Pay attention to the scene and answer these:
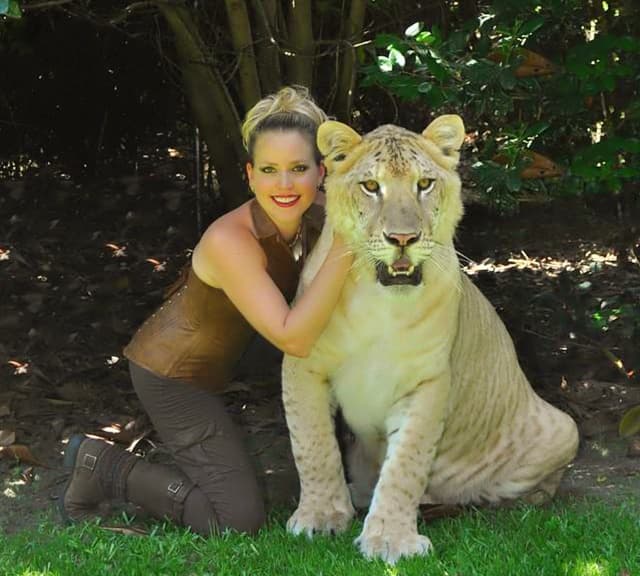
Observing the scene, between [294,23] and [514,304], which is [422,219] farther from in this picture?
[514,304]

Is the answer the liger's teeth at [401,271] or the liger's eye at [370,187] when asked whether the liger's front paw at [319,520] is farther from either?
the liger's eye at [370,187]

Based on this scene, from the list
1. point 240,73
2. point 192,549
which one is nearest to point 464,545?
point 192,549

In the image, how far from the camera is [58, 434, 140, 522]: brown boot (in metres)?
4.21

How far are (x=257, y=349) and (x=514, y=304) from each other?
173 cm

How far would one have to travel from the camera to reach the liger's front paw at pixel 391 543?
359 cm

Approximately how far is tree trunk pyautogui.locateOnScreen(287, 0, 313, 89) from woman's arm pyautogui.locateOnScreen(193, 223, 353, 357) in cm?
207

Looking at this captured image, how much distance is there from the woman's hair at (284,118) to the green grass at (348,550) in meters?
1.37

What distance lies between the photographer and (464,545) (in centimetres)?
366

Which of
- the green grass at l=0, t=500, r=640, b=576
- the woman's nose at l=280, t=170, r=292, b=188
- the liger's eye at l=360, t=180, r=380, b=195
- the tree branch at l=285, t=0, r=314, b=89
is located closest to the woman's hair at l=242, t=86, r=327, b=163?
the woman's nose at l=280, t=170, r=292, b=188

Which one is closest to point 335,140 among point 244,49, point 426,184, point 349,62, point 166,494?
point 426,184

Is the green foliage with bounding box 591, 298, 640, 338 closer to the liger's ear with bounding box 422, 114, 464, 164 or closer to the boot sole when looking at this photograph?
the liger's ear with bounding box 422, 114, 464, 164

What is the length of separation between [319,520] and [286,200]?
1125 mm

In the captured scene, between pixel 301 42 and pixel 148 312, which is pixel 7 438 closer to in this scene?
pixel 148 312

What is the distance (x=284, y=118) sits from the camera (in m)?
3.94
